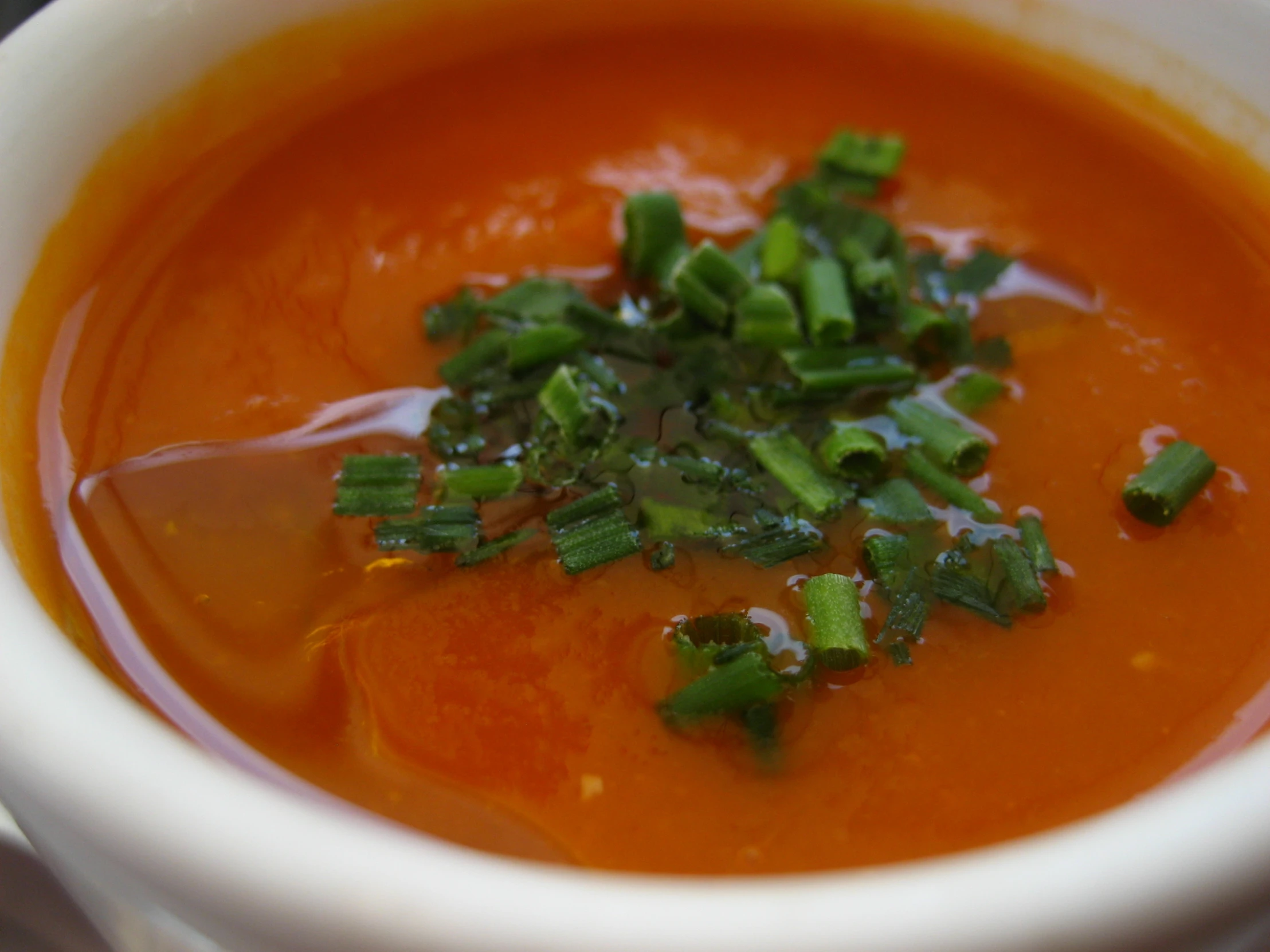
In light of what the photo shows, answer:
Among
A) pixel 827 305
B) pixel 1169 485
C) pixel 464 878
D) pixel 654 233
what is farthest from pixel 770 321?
pixel 464 878

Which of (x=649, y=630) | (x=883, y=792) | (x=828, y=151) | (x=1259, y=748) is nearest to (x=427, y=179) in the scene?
(x=828, y=151)

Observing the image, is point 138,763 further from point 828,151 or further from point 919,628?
point 828,151

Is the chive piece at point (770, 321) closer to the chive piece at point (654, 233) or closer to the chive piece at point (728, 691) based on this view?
the chive piece at point (654, 233)

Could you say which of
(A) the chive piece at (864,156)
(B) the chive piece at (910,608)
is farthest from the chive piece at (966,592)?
(A) the chive piece at (864,156)

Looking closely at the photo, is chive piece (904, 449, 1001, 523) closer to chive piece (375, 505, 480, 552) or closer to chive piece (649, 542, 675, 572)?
chive piece (649, 542, 675, 572)

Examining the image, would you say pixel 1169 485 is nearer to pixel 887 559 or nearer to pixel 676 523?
pixel 887 559
